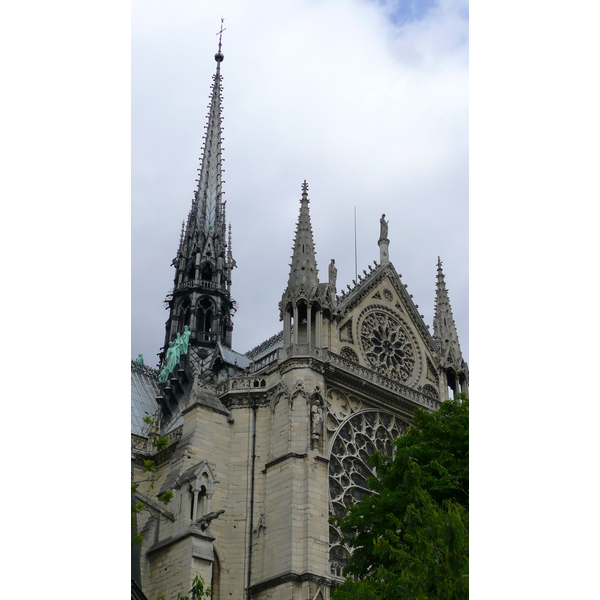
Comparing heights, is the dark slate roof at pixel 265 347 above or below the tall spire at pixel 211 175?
below

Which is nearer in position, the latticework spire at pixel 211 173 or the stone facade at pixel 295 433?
the stone facade at pixel 295 433

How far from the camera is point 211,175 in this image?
4988 cm

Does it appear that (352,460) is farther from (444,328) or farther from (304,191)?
(304,191)

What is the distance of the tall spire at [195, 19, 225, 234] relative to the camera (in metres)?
47.2

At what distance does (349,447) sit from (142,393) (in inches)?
551

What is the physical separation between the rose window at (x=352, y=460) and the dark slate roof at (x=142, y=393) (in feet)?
34.8

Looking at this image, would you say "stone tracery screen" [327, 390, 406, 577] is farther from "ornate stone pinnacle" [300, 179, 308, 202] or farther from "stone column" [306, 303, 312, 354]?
"ornate stone pinnacle" [300, 179, 308, 202]

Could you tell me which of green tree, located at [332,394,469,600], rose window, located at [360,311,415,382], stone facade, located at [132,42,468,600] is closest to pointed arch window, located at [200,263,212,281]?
stone facade, located at [132,42,468,600]

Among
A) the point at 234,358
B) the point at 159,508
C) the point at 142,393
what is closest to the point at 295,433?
the point at 159,508

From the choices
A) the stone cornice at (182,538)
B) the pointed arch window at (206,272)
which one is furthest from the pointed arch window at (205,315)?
the stone cornice at (182,538)

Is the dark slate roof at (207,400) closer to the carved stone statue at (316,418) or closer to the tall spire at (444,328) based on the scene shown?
the carved stone statue at (316,418)

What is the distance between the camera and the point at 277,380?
89.0ft

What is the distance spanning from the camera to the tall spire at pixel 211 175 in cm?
4716
